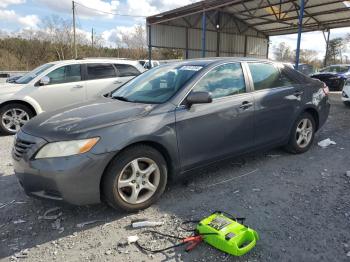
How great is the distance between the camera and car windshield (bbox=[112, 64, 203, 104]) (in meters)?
3.83

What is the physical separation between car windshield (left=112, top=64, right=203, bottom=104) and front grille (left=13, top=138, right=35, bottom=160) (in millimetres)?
1281

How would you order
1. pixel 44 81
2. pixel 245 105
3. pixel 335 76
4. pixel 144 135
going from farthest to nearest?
1. pixel 335 76
2. pixel 44 81
3. pixel 245 105
4. pixel 144 135

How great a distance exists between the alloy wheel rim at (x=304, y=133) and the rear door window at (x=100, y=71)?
4.79 m

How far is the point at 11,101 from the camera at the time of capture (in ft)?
23.0

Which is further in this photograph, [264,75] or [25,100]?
[25,100]

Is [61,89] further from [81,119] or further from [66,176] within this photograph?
[66,176]

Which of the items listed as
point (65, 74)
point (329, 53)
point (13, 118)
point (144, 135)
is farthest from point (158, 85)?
point (329, 53)

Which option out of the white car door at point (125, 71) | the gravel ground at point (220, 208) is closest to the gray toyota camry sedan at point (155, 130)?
the gravel ground at point (220, 208)

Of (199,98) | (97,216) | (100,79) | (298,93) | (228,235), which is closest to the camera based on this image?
(228,235)

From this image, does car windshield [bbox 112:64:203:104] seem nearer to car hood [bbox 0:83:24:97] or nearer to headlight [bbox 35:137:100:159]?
headlight [bbox 35:137:100:159]

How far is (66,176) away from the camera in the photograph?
→ 2947 mm

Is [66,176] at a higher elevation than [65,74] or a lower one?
lower

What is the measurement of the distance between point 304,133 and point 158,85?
267 cm

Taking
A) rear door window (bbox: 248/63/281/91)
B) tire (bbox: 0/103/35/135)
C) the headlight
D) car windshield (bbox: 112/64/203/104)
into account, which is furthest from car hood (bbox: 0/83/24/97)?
rear door window (bbox: 248/63/281/91)
